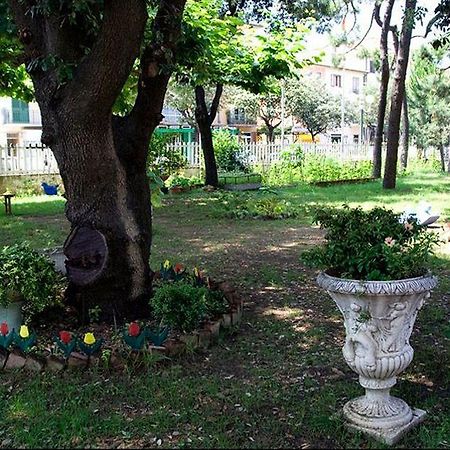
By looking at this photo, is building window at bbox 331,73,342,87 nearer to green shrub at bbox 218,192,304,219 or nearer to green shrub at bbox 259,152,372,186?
green shrub at bbox 259,152,372,186

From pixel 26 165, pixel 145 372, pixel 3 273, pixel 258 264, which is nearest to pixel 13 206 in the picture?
pixel 26 165

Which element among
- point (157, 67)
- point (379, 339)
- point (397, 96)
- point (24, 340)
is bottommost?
point (24, 340)

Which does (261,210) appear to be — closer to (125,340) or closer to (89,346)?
(125,340)

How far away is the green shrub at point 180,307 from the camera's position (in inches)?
182

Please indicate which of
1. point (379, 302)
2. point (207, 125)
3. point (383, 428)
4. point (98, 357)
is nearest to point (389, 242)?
point (379, 302)

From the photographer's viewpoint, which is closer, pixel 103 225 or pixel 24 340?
pixel 24 340

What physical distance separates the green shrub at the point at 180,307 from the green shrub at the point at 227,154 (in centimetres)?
1740

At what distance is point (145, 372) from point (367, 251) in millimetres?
1780

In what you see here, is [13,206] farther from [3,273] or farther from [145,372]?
[145,372]

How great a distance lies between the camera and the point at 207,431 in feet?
10.9

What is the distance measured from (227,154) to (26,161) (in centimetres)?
730

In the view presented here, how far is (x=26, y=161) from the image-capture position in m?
18.2

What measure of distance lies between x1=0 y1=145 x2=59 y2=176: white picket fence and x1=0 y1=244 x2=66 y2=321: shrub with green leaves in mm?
13113

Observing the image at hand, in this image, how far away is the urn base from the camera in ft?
10.4
